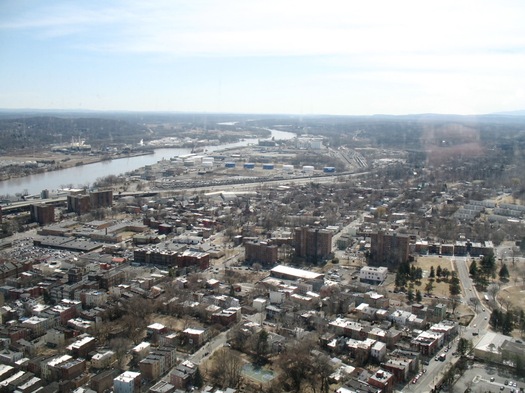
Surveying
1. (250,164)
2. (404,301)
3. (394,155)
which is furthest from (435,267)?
(394,155)

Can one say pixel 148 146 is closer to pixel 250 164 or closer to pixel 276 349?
pixel 250 164

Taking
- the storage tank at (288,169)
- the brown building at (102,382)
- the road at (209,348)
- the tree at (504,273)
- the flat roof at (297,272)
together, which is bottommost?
the road at (209,348)

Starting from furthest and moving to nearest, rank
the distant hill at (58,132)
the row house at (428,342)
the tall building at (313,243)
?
the distant hill at (58,132), the tall building at (313,243), the row house at (428,342)

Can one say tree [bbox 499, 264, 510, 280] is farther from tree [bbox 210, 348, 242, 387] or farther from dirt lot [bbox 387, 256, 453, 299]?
tree [bbox 210, 348, 242, 387]

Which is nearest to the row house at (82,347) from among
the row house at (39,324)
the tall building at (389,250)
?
the row house at (39,324)

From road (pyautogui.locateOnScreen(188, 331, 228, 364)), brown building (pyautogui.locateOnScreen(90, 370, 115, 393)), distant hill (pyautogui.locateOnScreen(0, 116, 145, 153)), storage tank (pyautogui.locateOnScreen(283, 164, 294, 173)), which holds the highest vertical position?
distant hill (pyautogui.locateOnScreen(0, 116, 145, 153))

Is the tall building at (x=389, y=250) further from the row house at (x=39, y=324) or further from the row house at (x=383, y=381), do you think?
the row house at (x=39, y=324)

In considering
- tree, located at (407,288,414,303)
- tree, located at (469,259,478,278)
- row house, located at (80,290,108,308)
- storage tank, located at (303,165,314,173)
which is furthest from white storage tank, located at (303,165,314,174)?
row house, located at (80,290,108,308)

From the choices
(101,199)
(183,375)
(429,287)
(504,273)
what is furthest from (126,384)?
(101,199)
